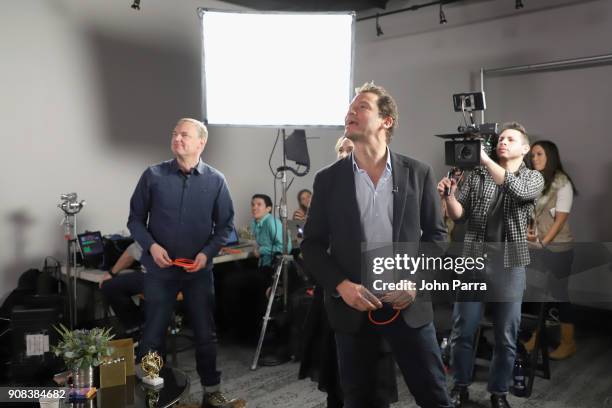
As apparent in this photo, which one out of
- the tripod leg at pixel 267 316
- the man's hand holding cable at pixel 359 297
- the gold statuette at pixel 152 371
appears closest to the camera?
the man's hand holding cable at pixel 359 297

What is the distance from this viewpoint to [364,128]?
184 centimetres

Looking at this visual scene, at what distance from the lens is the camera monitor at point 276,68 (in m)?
3.59

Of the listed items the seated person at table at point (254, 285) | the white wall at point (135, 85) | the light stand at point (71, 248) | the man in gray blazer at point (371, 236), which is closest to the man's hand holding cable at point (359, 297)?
the man in gray blazer at point (371, 236)

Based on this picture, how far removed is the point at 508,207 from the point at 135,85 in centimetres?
305

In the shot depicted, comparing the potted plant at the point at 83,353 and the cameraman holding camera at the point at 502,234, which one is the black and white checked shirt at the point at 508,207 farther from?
the potted plant at the point at 83,353

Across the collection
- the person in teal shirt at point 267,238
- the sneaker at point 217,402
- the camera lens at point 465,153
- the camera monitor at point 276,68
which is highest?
the camera monitor at point 276,68

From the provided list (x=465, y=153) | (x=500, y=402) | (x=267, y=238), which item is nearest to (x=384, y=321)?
(x=465, y=153)

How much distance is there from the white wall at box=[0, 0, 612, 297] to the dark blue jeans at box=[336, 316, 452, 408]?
282 cm

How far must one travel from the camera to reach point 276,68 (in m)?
3.60

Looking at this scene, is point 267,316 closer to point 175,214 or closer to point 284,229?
point 284,229

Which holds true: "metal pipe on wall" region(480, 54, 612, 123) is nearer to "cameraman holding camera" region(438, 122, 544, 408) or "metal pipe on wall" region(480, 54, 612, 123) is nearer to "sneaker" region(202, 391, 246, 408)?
"cameraman holding camera" region(438, 122, 544, 408)

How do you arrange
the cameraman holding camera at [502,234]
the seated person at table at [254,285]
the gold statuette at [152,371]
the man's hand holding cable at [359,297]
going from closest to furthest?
1. the man's hand holding cable at [359,297]
2. the gold statuette at [152,371]
3. the cameraman holding camera at [502,234]
4. the seated person at table at [254,285]

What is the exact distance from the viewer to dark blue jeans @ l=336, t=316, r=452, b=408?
1820mm

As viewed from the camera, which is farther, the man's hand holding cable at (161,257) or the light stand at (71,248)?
the light stand at (71,248)
